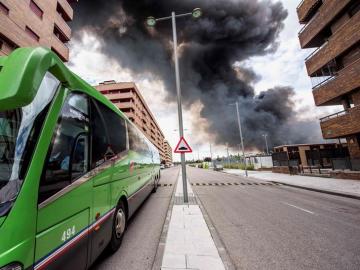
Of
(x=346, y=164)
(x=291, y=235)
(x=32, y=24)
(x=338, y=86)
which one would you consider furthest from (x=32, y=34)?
(x=346, y=164)

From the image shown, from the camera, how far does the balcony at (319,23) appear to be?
15.4 m

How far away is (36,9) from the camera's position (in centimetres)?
1848

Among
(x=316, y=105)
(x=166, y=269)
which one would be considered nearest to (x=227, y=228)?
(x=166, y=269)

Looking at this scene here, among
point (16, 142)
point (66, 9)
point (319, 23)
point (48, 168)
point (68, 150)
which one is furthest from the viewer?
point (66, 9)

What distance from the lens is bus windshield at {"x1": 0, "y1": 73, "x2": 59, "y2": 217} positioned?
61.0 inches

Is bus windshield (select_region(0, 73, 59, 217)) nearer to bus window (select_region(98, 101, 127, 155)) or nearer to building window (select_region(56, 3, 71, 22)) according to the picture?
bus window (select_region(98, 101, 127, 155))

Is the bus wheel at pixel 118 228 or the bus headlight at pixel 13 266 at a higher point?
the bus headlight at pixel 13 266

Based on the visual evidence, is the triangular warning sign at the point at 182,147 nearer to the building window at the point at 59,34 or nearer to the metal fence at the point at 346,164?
the metal fence at the point at 346,164

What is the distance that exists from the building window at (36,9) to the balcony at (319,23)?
27.0m

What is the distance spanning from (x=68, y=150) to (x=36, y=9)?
79.3 feet

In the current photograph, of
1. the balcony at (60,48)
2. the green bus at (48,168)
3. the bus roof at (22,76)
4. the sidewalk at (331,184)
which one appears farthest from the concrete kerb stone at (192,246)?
the balcony at (60,48)

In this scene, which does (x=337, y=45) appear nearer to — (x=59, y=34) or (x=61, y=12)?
(x=59, y=34)

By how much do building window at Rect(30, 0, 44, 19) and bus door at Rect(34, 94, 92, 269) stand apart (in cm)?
2305

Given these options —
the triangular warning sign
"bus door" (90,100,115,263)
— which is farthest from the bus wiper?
the triangular warning sign
